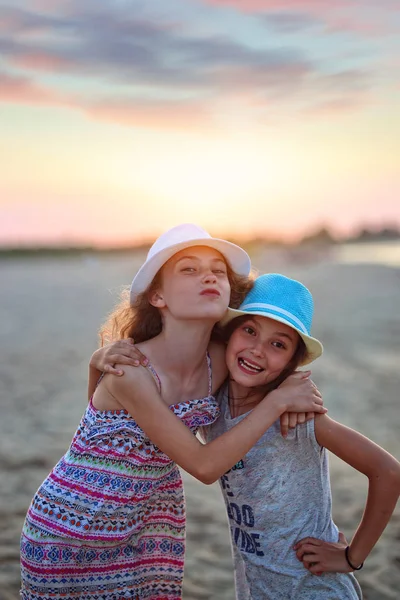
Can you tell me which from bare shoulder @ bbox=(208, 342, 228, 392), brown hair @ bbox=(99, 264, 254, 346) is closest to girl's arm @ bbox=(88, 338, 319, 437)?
bare shoulder @ bbox=(208, 342, 228, 392)

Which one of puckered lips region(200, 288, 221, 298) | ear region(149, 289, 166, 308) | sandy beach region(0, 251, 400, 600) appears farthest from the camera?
sandy beach region(0, 251, 400, 600)

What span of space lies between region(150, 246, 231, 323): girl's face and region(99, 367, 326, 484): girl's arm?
1.01 ft

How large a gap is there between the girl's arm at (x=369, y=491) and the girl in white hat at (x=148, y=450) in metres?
0.17

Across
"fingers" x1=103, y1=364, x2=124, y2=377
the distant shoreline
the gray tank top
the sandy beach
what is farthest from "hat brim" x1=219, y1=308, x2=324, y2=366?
the distant shoreline

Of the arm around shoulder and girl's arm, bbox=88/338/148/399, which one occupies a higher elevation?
girl's arm, bbox=88/338/148/399

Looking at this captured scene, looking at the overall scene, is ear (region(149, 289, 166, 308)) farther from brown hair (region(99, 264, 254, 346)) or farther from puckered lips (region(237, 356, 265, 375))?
puckered lips (region(237, 356, 265, 375))

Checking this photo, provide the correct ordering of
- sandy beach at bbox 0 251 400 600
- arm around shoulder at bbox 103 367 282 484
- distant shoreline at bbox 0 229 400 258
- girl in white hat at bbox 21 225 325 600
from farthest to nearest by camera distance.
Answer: distant shoreline at bbox 0 229 400 258 < sandy beach at bbox 0 251 400 600 < girl in white hat at bbox 21 225 325 600 < arm around shoulder at bbox 103 367 282 484

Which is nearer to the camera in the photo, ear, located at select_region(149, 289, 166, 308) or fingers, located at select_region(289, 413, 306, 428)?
fingers, located at select_region(289, 413, 306, 428)

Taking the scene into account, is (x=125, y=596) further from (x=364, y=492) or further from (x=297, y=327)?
(x=364, y=492)

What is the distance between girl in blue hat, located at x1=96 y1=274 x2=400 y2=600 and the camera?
284 centimetres

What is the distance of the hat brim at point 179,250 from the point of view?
9.75ft

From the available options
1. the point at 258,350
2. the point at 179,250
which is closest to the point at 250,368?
the point at 258,350

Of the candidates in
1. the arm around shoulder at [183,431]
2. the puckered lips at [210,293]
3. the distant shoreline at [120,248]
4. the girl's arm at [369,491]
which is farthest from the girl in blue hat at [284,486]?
the distant shoreline at [120,248]

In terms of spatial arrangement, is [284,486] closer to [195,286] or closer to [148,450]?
[148,450]
